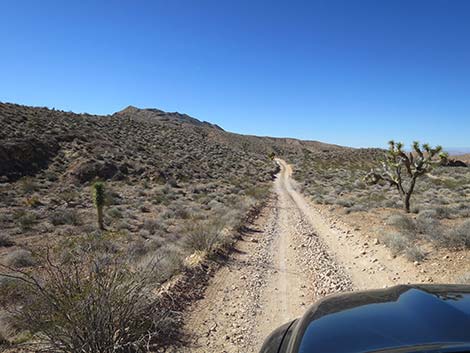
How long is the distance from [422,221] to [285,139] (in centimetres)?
12223

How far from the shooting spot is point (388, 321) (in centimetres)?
244

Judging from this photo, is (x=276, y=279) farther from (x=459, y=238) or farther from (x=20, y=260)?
(x=20, y=260)

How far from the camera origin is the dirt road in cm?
576

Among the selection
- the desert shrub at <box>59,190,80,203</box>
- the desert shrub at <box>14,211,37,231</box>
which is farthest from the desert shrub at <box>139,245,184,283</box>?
the desert shrub at <box>59,190,80,203</box>

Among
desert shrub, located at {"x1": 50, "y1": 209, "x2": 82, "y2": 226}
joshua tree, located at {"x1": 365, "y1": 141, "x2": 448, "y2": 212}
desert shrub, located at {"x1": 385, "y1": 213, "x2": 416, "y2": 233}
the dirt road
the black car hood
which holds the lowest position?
desert shrub, located at {"x1": 50, "y1": 209, "x2": 82, "y2": 226}

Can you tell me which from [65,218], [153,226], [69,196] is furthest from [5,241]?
[69,196]

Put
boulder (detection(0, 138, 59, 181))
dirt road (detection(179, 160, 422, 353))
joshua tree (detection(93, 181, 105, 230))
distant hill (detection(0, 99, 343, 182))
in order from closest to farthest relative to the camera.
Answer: dirt road (detection(179, 160, 422, 353))
joshua tree (detection(93, 181, 105, 230))
boulder (detection(0, 138, 59, 181))
distant hill (detection(0, 99, 343, 182))

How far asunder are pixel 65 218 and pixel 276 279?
1171cm

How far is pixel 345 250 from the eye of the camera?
1062cm

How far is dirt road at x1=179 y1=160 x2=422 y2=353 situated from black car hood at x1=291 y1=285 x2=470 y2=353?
2.89m

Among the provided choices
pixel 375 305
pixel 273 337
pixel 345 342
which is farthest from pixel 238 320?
pixel 345 342

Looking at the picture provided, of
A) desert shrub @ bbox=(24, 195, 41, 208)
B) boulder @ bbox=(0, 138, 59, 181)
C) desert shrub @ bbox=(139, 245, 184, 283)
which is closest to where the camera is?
desert shrub @ bbox=(139, 245, 184, 283)

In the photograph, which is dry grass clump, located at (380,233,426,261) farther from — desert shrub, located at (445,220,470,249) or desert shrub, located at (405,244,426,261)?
desert shrub, located at (445,220,470,249)

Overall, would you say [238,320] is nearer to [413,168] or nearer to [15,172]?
[413,168]
